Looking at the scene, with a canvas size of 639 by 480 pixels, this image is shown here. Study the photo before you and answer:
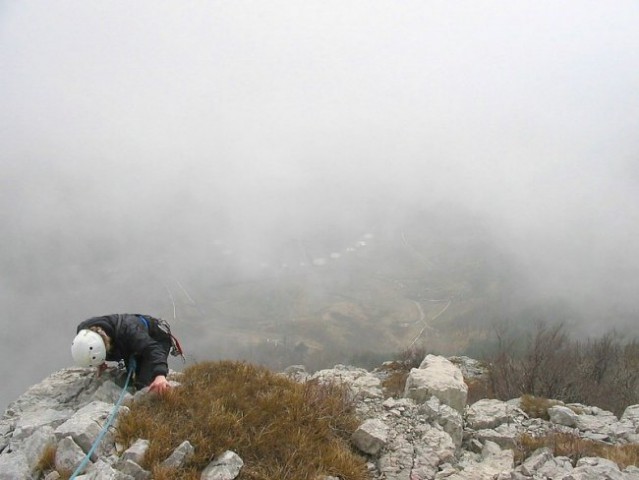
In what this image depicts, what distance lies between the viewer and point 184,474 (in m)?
7.05

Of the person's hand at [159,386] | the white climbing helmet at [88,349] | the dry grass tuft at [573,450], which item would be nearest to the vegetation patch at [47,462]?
the person's hand at [159,386]

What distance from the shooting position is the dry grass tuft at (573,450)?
30.7ft

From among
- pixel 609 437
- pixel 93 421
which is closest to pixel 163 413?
pixel 93 421

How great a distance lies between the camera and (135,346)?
9.34 m

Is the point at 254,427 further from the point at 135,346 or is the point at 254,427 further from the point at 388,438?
the point at 135,346

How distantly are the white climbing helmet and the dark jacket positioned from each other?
1.02 ft

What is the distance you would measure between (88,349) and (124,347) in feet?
2.34

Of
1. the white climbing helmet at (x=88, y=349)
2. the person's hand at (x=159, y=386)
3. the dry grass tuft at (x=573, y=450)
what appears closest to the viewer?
the person's hand at (x=159, y=386)

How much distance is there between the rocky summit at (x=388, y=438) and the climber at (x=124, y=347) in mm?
521

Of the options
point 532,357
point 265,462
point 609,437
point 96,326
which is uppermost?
point 96,326

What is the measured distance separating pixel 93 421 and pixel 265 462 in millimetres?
3141

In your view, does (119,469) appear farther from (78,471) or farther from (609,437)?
(609,437)

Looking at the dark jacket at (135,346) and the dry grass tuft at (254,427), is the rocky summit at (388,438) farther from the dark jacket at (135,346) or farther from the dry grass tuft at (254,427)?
the dark jacket at (135,346)

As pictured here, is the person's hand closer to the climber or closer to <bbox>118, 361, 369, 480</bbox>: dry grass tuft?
the climber
